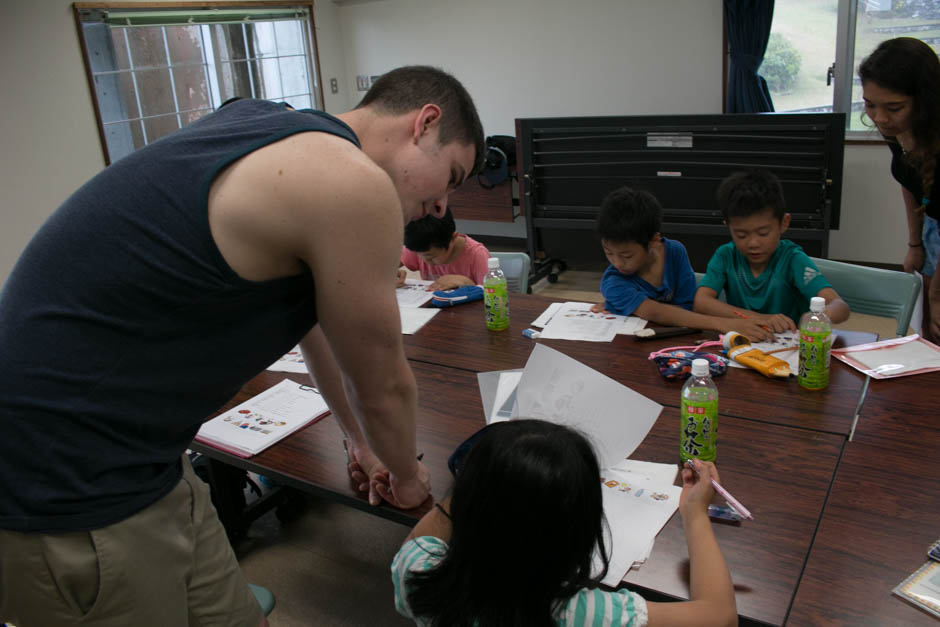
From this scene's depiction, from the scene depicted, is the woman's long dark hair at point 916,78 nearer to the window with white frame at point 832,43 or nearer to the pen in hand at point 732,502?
the pen in hand at point 732,502

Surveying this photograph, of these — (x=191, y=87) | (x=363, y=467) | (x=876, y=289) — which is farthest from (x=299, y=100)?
(x=363, y=467)

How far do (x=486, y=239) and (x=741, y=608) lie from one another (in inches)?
188

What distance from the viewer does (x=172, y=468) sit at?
40.1 inches

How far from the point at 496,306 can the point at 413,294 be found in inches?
21.0

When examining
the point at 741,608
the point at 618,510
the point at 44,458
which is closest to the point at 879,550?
the point at 741,608

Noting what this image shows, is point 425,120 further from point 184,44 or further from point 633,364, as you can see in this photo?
point 184,44

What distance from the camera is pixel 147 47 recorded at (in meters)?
4.46

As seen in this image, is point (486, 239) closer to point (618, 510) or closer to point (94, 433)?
point (618, 510)

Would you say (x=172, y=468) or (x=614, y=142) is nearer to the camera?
(x=172, y=468)

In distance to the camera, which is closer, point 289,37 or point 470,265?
point 470,265

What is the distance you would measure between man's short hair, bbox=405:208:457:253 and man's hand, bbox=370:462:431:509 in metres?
1.32

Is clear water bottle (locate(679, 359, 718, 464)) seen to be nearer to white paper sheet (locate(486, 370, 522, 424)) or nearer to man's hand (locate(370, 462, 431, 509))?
white paper sheet (locate(486, 370, 522, 424))

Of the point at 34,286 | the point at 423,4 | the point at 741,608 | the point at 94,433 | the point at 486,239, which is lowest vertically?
the point at 486,239

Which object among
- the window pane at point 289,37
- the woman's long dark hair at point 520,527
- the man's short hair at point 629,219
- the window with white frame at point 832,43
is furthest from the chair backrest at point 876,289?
the window pane at point 289,37
